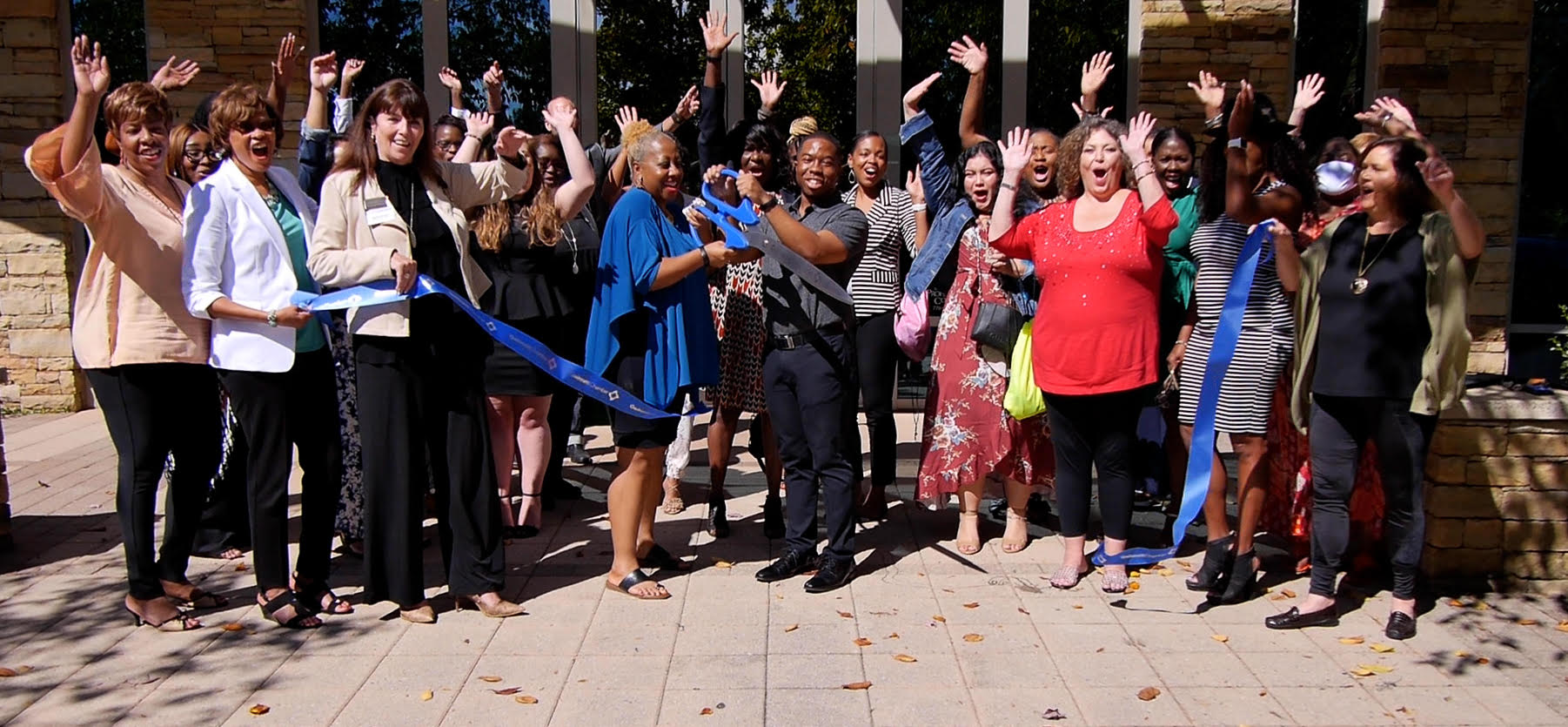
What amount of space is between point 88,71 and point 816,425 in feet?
9.74

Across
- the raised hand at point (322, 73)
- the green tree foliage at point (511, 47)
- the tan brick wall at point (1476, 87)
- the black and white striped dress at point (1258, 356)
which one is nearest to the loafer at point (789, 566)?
the black and white striped dress at point (1258, 356)

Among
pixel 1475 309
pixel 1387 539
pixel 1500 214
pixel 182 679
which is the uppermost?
pixel 1500 214

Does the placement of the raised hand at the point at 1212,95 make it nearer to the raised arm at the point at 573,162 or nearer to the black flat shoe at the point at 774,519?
the raised arm at the point at 573,162

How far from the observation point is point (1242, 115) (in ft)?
15.2

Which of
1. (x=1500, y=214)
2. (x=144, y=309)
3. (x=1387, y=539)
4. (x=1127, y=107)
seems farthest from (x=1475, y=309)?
(x=144, y=309)

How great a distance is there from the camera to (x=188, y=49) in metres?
9.04

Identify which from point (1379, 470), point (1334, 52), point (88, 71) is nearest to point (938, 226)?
point (1379, 470)

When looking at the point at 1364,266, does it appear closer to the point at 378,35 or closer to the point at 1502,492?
→ the point at 1502,492

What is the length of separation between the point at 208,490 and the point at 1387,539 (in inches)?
198

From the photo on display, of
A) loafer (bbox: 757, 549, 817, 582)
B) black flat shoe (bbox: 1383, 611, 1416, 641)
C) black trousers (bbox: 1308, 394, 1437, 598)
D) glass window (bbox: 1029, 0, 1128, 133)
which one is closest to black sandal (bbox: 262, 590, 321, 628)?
loafer (bbox: 757, 549, 817, 582)

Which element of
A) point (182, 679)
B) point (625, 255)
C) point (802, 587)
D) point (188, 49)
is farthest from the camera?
point (188, 49)

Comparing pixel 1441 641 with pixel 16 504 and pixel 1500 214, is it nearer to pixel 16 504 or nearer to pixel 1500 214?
pixel 1500 214

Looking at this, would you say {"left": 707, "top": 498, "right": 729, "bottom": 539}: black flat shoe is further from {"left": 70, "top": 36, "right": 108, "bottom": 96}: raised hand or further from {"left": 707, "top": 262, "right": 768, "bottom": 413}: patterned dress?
{"left": 70, "top": 36, "right": 108, "bottom": 96}: raised hand

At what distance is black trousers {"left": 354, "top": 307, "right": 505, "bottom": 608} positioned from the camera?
440cm
